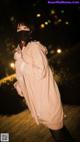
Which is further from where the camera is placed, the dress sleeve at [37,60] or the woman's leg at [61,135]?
the woman's leg at [61,135]

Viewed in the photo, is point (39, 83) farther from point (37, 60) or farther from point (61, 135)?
point (61, 135)

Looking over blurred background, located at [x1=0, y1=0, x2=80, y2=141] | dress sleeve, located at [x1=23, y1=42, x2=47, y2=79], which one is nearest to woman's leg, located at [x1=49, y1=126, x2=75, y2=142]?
dress sleeve, located at [x1=23, y1=42, x2=47, y2=79]

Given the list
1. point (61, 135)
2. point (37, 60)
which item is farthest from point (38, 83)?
point (61, 135)

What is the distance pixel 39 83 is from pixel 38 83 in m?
0.02

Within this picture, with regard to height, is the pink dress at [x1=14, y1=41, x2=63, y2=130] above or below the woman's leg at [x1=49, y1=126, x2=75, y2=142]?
above

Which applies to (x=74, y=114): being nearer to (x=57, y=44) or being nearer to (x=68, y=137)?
(x=68, y=137)

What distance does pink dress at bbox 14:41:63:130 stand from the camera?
173 inches

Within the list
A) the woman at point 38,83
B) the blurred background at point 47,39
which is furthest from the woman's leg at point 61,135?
the blurred background at point 47,39

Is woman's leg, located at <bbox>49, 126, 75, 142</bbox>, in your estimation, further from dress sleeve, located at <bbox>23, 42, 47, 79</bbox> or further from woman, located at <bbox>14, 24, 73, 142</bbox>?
dress sleeve, located at <bbox>23, 42, 47, 79</bbox>

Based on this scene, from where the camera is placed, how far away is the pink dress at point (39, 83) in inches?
173

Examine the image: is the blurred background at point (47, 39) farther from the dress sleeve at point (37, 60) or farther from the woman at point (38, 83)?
the dress sleeve at point (37, 60)

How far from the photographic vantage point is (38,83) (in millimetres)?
4531

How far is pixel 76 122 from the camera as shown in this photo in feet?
19.2

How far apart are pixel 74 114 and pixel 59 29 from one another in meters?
12.2
